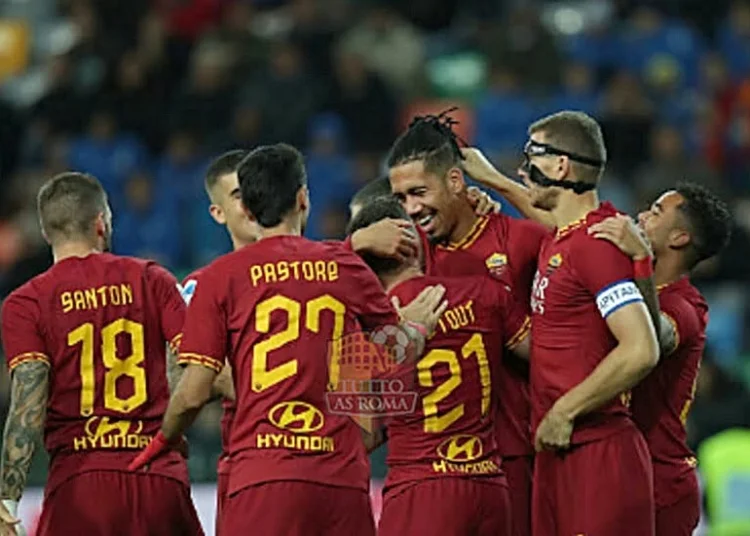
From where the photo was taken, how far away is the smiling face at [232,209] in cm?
894

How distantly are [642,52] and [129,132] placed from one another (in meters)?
4.83

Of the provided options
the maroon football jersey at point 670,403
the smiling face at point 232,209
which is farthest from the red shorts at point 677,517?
the smiling face at point 232,209

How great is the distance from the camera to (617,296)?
7465 mm

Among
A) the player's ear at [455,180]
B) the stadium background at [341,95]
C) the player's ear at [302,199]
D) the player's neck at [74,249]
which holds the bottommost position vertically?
the player's ear at [302,199]

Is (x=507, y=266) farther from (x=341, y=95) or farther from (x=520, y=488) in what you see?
(x=341, y=95)

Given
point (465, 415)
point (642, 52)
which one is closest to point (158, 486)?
point (465, 415)

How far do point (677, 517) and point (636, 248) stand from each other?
1537 millimetres

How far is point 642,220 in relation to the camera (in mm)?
8477

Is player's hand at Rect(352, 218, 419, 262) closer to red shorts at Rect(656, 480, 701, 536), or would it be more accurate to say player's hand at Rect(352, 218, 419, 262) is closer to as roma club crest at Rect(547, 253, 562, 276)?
as roma club crest at Rect(547, 253, 562, 276)

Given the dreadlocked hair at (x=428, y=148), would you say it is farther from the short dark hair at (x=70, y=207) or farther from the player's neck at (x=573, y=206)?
the short dark hair at (x=70, y=207)

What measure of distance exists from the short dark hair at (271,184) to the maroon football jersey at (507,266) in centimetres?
122

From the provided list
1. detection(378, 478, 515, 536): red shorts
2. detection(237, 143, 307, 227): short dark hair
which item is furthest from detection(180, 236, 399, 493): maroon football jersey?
detection(378, 478, 515, 536): red shorts

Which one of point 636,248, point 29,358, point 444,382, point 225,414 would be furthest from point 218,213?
point 636,248

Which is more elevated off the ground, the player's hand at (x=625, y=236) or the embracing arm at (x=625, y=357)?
the player's hand at (x=625, y=236)
